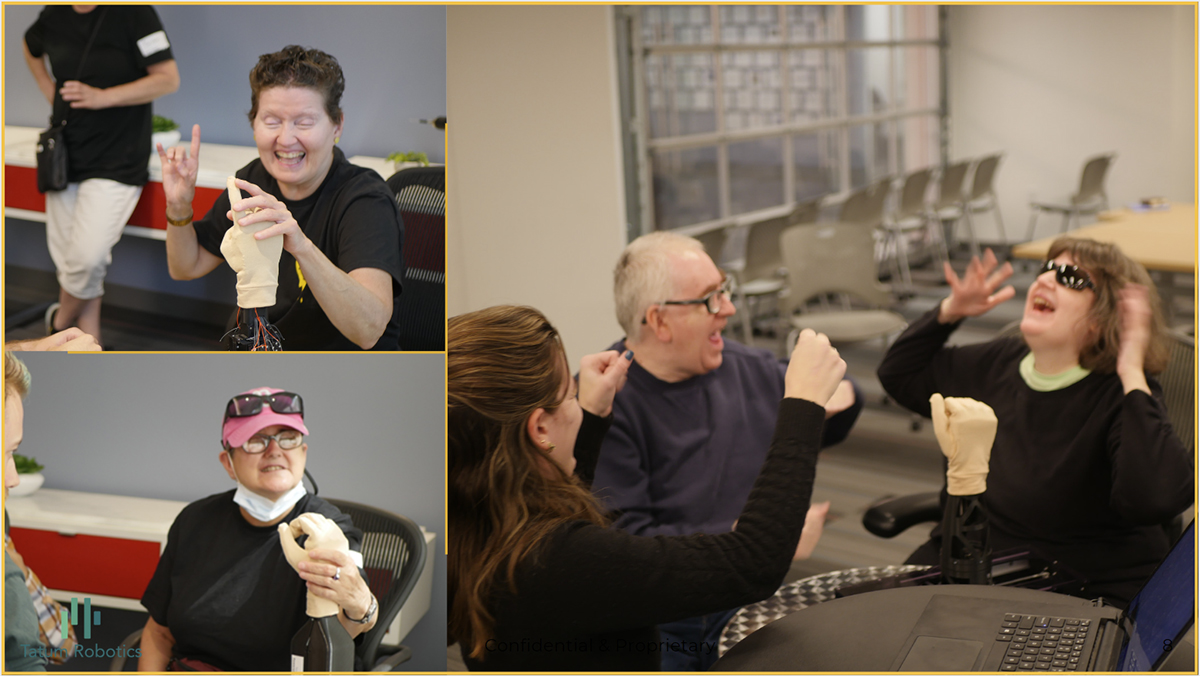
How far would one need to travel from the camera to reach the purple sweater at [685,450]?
1.96 metres

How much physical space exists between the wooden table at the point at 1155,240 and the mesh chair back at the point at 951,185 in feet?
5.00

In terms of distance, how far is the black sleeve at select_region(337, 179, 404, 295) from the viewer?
3.18ft

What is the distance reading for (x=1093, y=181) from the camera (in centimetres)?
802

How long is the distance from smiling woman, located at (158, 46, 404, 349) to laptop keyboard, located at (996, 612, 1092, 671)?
920mm

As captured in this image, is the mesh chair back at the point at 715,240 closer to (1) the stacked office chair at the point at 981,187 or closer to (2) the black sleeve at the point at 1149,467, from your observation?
(2) the black sleeve at the point at 1149,467

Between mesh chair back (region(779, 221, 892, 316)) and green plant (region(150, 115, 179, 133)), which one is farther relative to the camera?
mesh chair back (region(779, 221, 892, 316))

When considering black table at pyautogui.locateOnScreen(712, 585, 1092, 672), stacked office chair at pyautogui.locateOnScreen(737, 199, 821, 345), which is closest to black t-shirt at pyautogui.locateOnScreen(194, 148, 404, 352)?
black table at pyautogui.locateOnScreen(712, 585, 1092, 672)

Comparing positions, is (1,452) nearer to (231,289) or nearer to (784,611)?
(231,289)

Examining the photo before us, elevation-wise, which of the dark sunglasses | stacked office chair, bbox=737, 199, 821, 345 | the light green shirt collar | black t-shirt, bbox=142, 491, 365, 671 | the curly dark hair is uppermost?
the curly dark hair

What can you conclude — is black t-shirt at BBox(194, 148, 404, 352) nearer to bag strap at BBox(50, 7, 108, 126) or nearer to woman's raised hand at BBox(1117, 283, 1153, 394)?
bag strap at BBox(50, 7, 108, 126)

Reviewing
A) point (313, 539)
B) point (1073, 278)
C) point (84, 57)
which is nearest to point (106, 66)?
point (84, 57)

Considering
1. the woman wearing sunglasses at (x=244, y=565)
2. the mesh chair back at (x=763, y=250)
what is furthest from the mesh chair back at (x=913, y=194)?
the woman wearing sunglasses at (x=244, y=565)

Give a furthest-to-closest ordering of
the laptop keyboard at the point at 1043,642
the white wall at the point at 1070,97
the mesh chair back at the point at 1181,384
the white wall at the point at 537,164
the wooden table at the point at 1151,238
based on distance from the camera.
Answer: the white wall at the point at 1070,97, the wooden table at the point at 1151,238, the white wall at the point at 537,164, the mesh chair back at the point at 1181,384, the laptop keyboard at the point at 1043,642

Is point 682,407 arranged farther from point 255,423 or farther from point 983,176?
point 983,176
